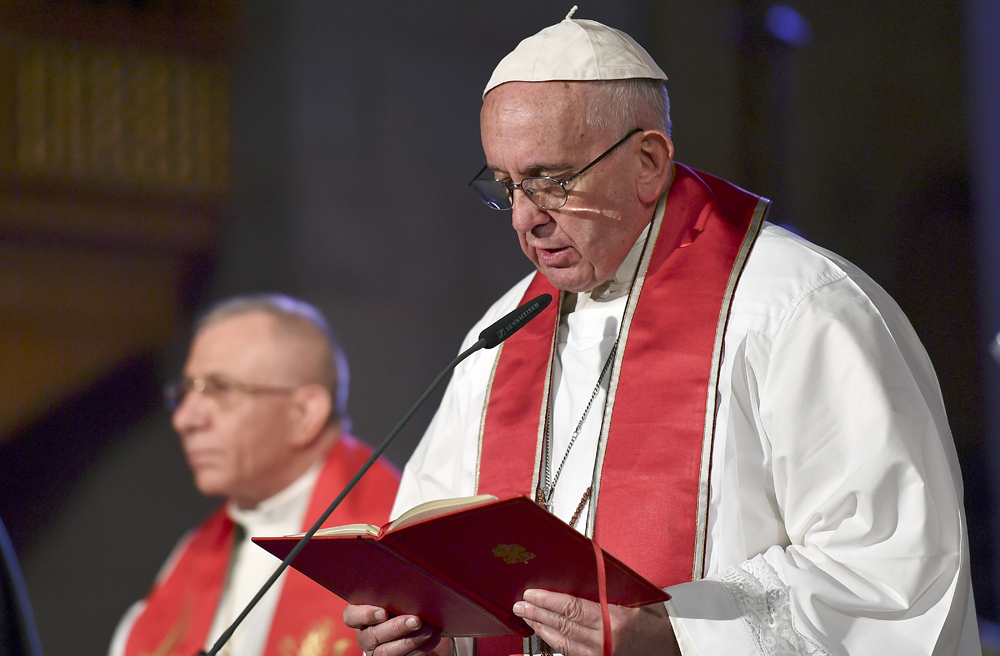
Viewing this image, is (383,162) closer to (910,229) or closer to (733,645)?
(910,229)

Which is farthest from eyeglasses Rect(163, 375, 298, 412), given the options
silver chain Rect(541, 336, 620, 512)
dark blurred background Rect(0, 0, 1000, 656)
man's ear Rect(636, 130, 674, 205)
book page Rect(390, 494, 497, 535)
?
book page Rect(390, 494, 497, 535)

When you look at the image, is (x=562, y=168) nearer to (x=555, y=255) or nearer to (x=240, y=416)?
(x=555, y=255)

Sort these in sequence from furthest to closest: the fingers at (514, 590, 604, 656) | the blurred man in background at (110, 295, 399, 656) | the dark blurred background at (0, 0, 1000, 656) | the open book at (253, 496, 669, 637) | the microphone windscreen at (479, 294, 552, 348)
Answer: the dark blurred background at (0, 0, 1000, 656)
the blurred man in background at (110, 295, 399, 656)
the microphone windscreen at (479, 294, 552, 348)
the fingers at (514, 590, 604, 656)
the open book at (253, 496, 669, 637)

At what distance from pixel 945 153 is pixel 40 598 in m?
4.21

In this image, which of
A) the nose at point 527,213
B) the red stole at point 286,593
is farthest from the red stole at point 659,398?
the red stole at point 286,593

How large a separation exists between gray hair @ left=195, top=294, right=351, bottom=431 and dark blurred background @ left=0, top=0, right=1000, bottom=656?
7cm

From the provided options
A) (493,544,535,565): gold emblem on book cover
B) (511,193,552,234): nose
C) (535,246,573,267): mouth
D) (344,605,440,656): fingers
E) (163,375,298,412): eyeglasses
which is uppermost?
(511,193,552,234): nose

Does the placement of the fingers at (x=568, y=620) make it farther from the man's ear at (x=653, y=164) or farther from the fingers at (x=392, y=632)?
the man's ear at (x=653, y=164)

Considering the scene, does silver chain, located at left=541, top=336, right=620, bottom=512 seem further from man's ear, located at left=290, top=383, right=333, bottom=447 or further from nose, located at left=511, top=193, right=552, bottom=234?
man's ear, located at left=290, top=383, right=333, bottom=447

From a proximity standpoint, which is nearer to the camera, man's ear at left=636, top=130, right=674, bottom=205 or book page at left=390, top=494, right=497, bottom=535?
book page at left=390, top=494, right=497, bottom=535

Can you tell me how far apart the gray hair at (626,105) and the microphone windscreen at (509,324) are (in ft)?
1.75

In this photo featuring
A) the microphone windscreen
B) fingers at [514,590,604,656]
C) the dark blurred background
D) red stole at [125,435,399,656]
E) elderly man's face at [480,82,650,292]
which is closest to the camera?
fingers at [514,590,604,656]

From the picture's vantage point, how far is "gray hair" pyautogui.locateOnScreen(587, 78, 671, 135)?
2379mm

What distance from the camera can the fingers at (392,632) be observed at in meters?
2.04
